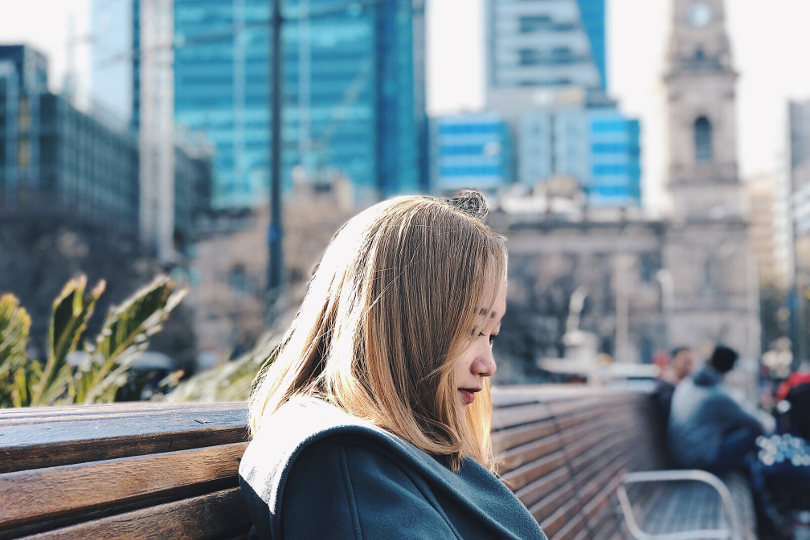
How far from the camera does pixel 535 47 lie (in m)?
143

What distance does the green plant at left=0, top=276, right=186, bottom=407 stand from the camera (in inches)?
157

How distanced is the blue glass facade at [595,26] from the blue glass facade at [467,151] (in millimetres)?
29303

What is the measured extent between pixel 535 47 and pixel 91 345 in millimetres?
143679

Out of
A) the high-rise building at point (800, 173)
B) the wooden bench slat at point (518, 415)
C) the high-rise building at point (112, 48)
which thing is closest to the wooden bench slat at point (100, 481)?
the wooden bench slat at point (518, 415)

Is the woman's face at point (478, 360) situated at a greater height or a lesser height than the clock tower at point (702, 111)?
lesser

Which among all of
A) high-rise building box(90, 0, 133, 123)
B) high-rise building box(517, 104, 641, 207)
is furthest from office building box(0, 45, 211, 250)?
high-rise building box(517, 104, 641, 207)

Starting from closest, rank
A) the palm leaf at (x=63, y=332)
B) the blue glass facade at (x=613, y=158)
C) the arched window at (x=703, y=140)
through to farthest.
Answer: the palm leaf at (x=63, y=332)
the arched window at (x=703, y=140)
the blue glass facade at (x=613, y=158)

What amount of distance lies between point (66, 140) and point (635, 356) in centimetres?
3740

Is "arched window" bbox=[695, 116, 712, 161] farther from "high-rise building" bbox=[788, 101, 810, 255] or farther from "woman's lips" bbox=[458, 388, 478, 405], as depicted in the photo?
"woman's lips" bbox=[458, 388, 478, 405]

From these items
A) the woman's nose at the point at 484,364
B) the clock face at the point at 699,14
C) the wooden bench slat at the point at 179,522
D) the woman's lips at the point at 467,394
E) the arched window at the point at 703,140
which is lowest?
the wooden bench slat at the point at 179,522

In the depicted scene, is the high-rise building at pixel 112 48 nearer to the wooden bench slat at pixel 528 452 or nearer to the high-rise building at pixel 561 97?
the high-rise building at pixel 561 97

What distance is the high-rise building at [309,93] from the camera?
384ft

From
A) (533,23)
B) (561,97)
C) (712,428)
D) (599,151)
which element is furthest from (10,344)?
(533,23)

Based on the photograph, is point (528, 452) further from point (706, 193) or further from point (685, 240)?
point (685, 240)
